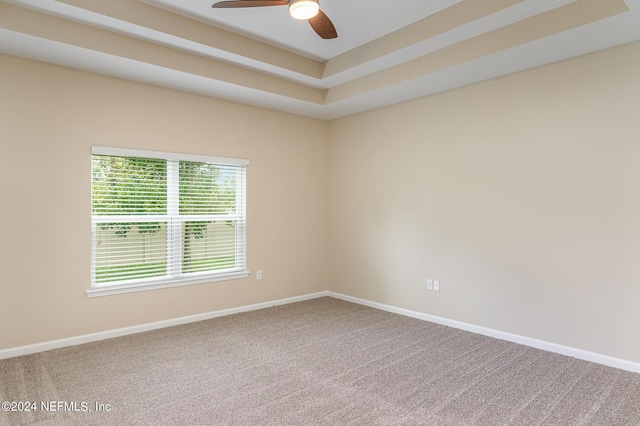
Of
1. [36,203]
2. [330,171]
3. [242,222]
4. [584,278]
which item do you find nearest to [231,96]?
[242,222]

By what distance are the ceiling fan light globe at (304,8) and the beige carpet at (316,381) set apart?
2650mm

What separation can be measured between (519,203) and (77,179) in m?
4.33

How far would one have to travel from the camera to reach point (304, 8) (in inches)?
96.5

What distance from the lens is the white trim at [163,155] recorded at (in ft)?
12.1

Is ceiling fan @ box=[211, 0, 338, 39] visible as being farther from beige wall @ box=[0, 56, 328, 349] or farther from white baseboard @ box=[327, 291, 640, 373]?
white baseboard @ box=[327, 291, 640, 373]

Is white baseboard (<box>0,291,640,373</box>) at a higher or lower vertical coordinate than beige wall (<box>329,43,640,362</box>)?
lower

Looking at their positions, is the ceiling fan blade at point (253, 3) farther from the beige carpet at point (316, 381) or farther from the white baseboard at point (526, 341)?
the white baseboard at point (526, 341)

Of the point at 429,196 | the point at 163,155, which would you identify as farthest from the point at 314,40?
the point at 429,196

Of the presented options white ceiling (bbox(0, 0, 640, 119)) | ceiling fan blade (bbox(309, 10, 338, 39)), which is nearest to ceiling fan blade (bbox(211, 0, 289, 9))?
ceiling fan blade (bbox(309, 10, 338, 39))

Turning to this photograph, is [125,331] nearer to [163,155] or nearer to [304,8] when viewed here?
[163,155]

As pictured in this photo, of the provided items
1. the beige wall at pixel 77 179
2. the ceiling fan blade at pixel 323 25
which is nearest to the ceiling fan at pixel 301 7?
the ceiling fan blade at pixel 323 25

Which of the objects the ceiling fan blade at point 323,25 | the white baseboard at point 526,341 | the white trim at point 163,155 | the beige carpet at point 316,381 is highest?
the ceiling fan blade at point 323,25

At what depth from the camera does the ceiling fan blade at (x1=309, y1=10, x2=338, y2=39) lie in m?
2.64

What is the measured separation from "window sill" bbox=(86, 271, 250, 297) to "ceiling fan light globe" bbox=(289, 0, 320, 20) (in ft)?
10.2
